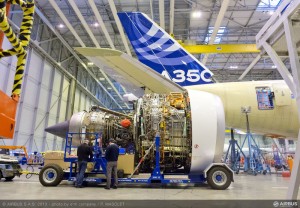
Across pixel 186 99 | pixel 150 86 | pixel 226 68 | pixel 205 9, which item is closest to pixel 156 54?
pixel 150 86

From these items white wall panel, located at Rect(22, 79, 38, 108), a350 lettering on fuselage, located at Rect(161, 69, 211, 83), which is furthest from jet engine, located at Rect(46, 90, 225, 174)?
white wall panel, located at Rect(22, 79, 38, 108)

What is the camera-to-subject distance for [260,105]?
9.20 m

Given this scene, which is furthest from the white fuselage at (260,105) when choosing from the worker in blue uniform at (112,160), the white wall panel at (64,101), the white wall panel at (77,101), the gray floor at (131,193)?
the white wall panel at (77,101)

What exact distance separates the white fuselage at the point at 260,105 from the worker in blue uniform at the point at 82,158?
15.9 ft

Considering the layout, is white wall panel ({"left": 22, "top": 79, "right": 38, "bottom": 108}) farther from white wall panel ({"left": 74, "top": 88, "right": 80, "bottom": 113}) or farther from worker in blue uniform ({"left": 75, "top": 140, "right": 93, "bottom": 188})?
worker in blue uniform ({"left": 75, "top": 140, "right": 93, "bottom": 188})

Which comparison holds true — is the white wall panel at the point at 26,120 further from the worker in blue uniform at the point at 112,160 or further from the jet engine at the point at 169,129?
the worker in blue uniform at the point at 112,160

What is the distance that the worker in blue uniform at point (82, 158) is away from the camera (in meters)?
7.29

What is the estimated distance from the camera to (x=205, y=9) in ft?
60.7

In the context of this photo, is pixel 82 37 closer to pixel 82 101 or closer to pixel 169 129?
pixel 82 101

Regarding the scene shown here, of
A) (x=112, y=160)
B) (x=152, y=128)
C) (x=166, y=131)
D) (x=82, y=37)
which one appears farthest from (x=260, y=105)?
(x=82, y=37)

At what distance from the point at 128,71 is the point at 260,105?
496cm

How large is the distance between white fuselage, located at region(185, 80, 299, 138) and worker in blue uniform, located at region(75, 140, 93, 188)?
4832 millimetres

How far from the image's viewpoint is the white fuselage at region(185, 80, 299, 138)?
9.09 meters

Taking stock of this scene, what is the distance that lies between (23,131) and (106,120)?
1438 cm
